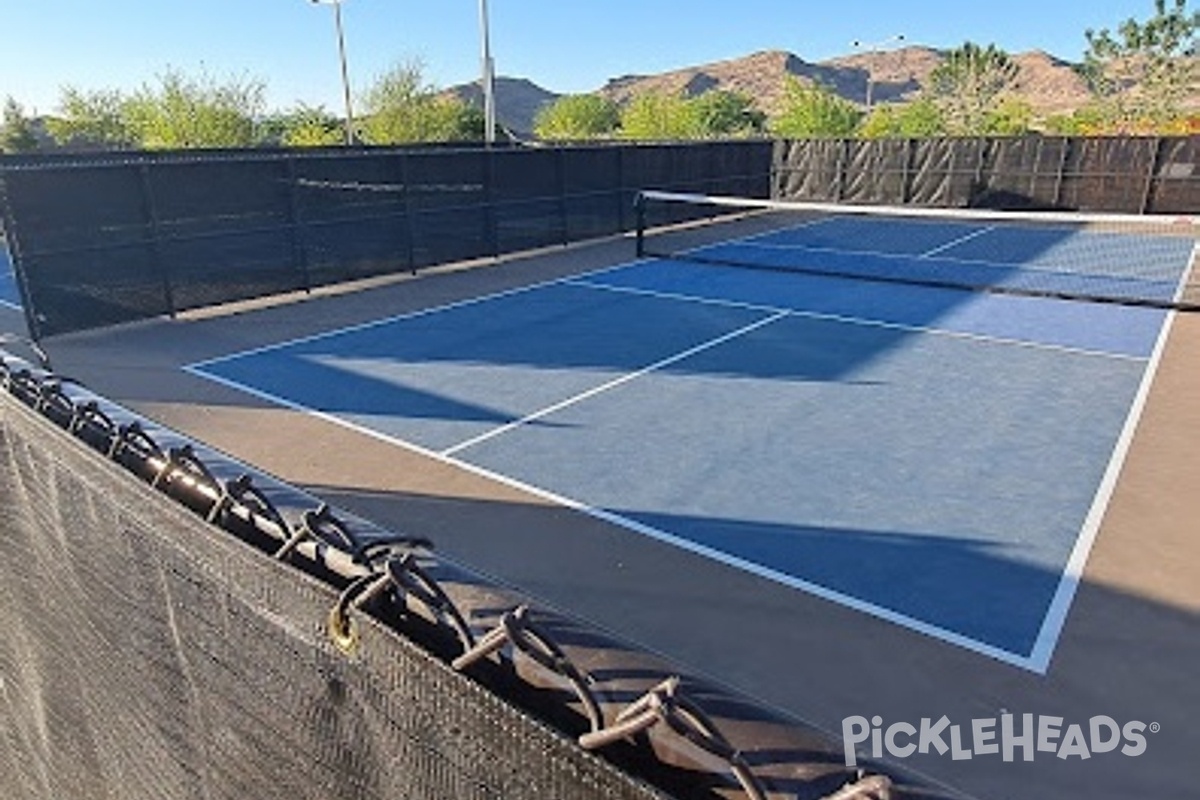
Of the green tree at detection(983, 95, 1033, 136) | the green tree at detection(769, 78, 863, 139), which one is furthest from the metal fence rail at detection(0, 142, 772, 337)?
the green tree at detection(983, 95, 1033, 136)

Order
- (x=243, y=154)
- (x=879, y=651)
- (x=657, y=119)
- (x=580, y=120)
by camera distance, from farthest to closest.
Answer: (x=580, y=120) < (x=657, y=119) < (x=243, y=154) < (x=879, y=651)

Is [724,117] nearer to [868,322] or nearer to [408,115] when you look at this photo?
[408,115]

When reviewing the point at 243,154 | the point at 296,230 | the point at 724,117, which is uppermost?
the point at 724,117

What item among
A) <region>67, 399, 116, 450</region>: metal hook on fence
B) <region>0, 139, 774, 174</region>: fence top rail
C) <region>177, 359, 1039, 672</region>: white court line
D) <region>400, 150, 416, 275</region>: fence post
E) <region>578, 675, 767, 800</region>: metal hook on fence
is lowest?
<region>177, 359, 1039, 672</region>: white court line

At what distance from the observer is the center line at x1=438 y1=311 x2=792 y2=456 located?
7.71 metres

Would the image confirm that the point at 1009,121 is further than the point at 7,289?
Yes

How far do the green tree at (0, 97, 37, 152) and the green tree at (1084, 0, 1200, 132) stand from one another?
180ft

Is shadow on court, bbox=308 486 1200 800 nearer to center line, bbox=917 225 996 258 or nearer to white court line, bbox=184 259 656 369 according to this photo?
white court line, bbox=184 259 656 369

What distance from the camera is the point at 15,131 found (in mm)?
39719

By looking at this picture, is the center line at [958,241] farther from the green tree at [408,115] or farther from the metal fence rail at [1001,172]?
the green tree at [408,115]

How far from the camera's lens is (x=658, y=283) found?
1534 centimetres

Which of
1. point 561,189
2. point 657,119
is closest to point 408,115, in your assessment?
point 657,119

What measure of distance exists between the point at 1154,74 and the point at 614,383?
59.4m

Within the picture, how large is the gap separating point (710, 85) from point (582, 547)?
169 m
